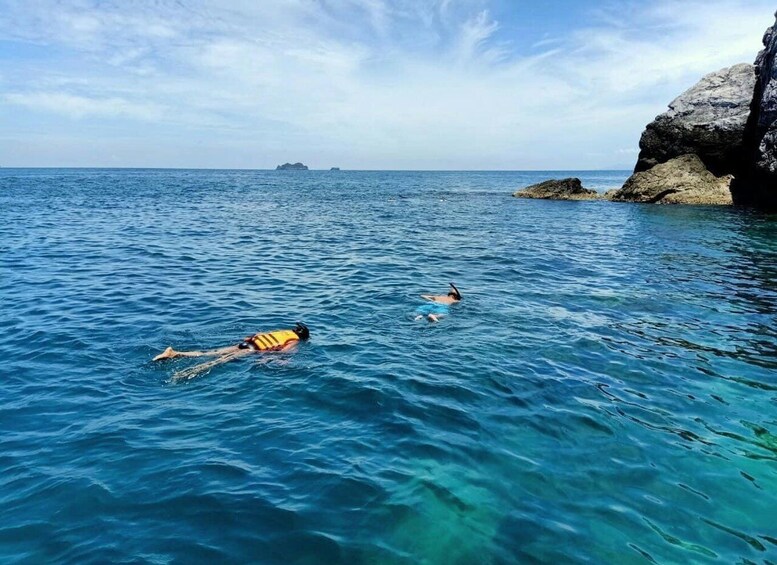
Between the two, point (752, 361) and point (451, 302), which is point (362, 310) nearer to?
point (451, 302)

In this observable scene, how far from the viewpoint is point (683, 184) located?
50.0 meters

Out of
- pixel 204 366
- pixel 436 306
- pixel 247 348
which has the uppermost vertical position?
pixel 436 306

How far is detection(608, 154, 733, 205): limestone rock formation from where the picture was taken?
159 feet

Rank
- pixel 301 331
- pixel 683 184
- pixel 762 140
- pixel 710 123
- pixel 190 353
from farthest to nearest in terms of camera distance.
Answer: pixel 683 184 < pixel 710 123 < pixel 762 140 < pixel 301 331 < pixel 190 353

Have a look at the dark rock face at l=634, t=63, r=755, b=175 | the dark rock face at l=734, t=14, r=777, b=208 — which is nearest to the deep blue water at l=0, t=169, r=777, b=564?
the dark rock face at l=734, t=14, r=777, b=208

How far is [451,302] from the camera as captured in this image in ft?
53.8

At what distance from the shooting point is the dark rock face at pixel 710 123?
151 ft

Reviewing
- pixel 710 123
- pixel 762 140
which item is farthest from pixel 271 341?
pixel 710 123

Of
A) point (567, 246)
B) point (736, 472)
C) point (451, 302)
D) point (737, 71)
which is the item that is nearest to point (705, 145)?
point (737, 71)

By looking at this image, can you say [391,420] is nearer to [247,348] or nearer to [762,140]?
[247,348]

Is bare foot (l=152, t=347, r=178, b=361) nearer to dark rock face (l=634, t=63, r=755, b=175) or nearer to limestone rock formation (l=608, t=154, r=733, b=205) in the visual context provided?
limestone rock formation (l=608, t=154, r=733, b=205)

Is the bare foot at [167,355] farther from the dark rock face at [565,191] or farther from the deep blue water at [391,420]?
the dark rock face at [565,191]

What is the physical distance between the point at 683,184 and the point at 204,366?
5202 centimetres

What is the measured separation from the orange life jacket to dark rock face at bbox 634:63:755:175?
49.1 meters
